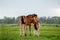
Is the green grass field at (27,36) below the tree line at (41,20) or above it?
below

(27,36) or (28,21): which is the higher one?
(28,21)

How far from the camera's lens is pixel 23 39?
6.49 feet

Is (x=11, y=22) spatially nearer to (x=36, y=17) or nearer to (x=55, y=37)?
(x=36, y=17)

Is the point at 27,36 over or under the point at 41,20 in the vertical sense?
under

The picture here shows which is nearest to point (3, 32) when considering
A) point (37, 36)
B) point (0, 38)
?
point (0, 38)

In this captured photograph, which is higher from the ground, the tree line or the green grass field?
the tree line

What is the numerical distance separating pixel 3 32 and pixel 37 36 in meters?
0.47

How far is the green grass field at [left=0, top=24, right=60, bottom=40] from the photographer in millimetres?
1940

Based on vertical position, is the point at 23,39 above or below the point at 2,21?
below

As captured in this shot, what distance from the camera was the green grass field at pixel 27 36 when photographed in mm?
1940

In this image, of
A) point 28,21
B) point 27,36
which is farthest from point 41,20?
point 27,36

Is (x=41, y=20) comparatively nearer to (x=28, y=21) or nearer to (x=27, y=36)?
(x=28, y=21)

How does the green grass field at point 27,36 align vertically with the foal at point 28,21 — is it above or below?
below

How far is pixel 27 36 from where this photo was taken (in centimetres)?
199
